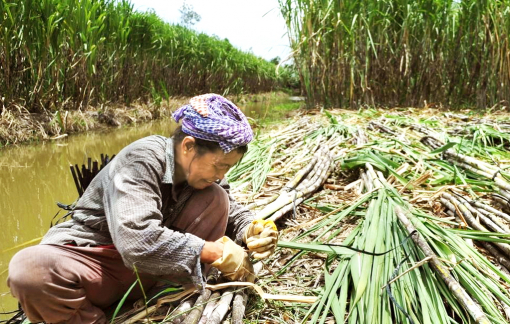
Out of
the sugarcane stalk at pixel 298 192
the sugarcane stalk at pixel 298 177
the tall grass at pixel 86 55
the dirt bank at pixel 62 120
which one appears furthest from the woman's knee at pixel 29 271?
the tall grass at pixel 86 55

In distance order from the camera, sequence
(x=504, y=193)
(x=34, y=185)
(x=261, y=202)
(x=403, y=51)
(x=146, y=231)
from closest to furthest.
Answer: (x=146, y=231)
(x=504, y=193)
(x=261, y=202)
(x=34, y=185)
(x=403, y=51)

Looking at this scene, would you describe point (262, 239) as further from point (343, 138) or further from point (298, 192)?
point (343, 138)

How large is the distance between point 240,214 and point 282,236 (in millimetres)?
346

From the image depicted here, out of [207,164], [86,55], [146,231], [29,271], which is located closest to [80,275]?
[29,271]

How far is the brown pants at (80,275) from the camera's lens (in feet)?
3.58

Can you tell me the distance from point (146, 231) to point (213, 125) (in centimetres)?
36

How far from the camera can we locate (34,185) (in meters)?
3.04

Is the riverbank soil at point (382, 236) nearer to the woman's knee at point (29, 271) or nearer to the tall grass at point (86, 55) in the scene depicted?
the woman's knee at point (29, 271)

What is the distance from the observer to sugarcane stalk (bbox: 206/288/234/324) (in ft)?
3.67

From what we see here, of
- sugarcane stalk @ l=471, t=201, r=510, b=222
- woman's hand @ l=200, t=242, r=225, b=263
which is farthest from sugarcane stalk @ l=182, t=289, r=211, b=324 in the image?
sugarcane stalk @ l=471, t=201, r=510, b=222

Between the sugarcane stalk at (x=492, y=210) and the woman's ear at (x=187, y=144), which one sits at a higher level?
the woman's ear at (x=187, y=144)

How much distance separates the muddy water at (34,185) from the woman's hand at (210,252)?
0.87m

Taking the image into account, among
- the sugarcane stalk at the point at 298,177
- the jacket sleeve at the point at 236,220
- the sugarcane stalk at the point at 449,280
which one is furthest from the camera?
the sugarcane stalk at the point at 298,177

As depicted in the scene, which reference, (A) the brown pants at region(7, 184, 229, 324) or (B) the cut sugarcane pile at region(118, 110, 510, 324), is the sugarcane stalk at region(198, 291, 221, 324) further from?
(A) the brown pants at region(7, 184, 229, 324)
